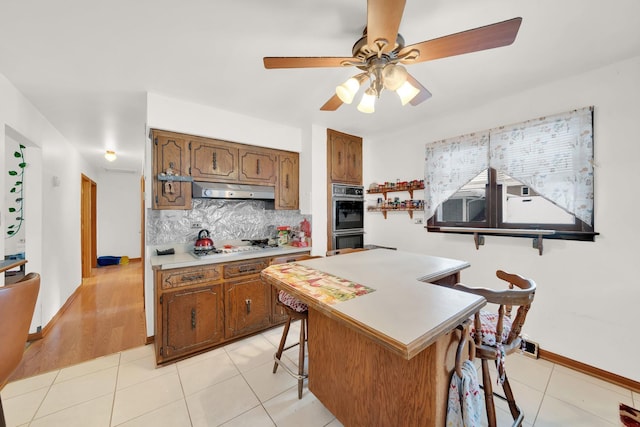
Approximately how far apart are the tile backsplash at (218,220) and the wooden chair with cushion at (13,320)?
59.6 inches

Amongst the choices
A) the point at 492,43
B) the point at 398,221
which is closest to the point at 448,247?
the point at 398,221

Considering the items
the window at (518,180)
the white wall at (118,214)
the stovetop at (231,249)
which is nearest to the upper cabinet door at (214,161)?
the stovetop at (231,249)

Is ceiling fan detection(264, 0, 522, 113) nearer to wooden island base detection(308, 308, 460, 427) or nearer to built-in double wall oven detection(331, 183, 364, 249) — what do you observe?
wooden island base detection(308, 308, 460, 427)

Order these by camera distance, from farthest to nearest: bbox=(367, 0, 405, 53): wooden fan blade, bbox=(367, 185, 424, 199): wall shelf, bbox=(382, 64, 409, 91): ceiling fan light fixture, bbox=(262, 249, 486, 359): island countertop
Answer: bbox=(367, 185, 424, 199): wall shelf → bbox=(382, 64, 409, 91): ceiling fan light fixture → bbox=(367, 0, 405, 53): wooden fan blade → bbox=(262, 249, 486, 359): island countertop

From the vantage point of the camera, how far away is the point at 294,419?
160 centimetres

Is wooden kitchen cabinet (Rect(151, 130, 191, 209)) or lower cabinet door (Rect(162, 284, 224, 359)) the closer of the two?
lower cabinet door (Rect(162, 284, 224, 359))

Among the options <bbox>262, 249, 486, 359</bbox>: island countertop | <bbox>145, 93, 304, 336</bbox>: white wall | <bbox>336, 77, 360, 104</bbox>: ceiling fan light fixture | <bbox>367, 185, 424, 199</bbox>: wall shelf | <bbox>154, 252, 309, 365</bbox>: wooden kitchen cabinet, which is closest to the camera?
<bbox>262, 249, 486, 359</bbox>: island countertop

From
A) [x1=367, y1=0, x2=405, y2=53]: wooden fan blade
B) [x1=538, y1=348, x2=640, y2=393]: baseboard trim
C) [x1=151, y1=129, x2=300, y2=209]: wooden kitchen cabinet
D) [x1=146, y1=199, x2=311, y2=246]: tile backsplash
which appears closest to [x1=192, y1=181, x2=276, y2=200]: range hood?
[x1=151, y1=129, x2=300, y2=209]: wooden kitchen cabinet

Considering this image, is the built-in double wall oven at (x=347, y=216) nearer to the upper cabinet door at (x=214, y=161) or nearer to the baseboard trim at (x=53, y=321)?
the upper cabinet door at (x=214, y=161)

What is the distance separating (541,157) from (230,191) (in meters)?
3.02

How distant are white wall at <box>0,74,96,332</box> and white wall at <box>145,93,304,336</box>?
3.35 ft

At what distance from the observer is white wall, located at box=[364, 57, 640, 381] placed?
1.88 meters

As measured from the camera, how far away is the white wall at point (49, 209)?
223 cm

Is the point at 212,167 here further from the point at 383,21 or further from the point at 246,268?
the point at 383,21
